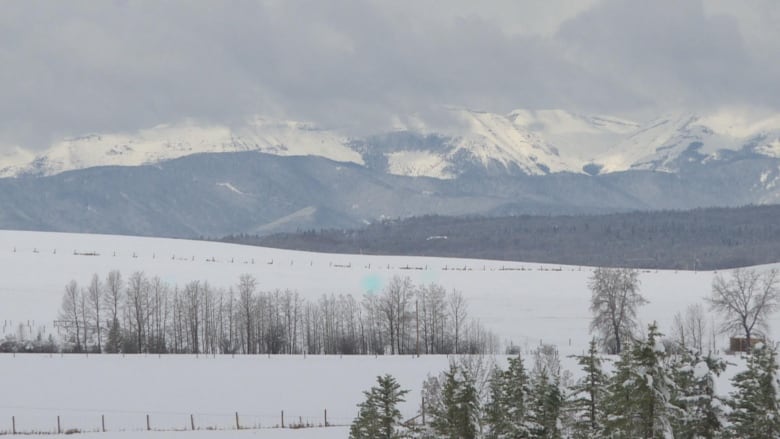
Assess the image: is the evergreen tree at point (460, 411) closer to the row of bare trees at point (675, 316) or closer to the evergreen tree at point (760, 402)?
the evergreen tree at point (760, 402)

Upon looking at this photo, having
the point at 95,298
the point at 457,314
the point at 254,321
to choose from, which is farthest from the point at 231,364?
the point at 457,314

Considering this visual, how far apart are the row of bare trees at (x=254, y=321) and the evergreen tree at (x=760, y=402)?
226 feet

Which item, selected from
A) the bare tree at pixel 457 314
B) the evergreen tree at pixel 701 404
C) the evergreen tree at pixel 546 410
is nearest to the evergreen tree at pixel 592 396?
the evergreen tree at pixel 546 410

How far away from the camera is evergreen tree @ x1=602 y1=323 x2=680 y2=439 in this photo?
3484 centimetres

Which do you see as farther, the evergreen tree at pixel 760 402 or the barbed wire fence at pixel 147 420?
the barbed wire fence at pixel 147 420

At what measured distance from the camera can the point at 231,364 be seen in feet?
311

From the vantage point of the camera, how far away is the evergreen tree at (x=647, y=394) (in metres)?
34.8

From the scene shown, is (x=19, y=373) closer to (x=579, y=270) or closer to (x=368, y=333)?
(x=368, y=333)

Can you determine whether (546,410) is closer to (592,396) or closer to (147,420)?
(592,396)

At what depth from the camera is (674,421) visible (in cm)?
3738

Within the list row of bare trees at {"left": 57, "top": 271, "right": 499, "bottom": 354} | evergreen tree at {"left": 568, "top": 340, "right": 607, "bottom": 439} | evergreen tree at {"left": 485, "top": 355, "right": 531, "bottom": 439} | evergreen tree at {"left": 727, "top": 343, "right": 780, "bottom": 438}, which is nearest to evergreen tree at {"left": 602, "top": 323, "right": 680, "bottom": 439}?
evergreen tree at {"left": 727, "top": 343, "right": 780, "bottom": 438}

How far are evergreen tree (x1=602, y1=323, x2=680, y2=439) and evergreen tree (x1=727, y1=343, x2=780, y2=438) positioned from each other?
5494mm

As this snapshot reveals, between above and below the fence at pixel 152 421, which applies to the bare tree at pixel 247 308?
above

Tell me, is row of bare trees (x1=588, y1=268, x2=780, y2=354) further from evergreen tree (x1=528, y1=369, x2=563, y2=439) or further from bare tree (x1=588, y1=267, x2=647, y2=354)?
evergreen tree (x1=528, y1=369, x2=563, y2=439)
